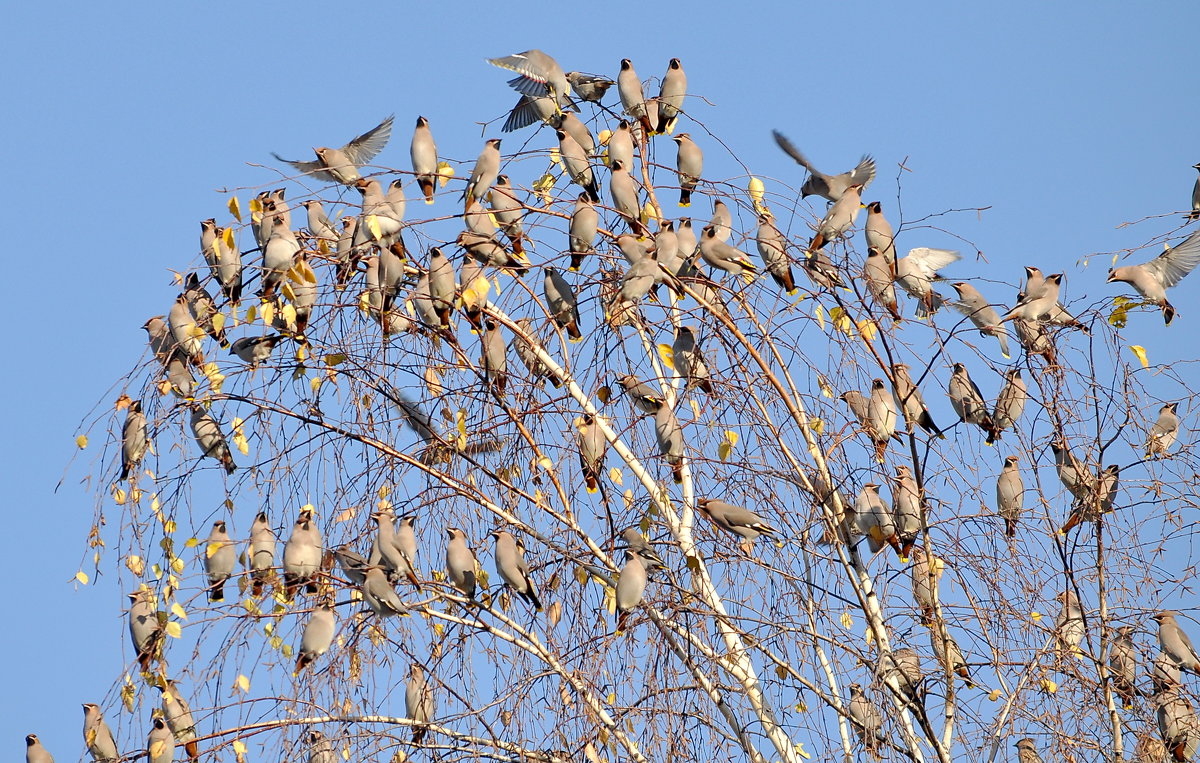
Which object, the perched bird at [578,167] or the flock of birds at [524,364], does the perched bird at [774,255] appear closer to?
the flock of birds at [524,364]

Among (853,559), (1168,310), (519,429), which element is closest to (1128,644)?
(853,559)

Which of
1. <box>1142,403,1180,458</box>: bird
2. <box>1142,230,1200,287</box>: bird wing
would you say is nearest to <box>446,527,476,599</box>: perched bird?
<box>1142,403,1180,458</box>: bird

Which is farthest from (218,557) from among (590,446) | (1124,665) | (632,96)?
(1124,665)

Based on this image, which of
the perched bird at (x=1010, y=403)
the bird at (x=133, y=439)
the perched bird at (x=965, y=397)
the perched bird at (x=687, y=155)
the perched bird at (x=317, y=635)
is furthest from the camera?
the perched bird at (x=687, y=155)

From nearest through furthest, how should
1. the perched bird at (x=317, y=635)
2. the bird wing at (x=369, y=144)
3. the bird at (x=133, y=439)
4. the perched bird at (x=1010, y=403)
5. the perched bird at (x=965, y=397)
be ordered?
the perched bird at (x=317, y=635), the bird at (x=133, y=439), the perched bird at (x=1010, y=403), the perched bird at (x=965, y=397), the bird wing at (x=369, y=144)

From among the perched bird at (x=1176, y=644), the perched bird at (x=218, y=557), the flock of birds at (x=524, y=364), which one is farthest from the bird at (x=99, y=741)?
the perched bird at (x=1176, y=644)

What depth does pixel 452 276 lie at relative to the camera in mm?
4488

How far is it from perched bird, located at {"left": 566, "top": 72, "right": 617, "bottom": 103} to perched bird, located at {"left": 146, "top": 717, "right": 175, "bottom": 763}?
371 cm

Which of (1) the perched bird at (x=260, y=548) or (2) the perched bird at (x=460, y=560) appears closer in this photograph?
(1) the perched bird at (x=260, y=548)

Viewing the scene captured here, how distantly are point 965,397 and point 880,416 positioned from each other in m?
0.52

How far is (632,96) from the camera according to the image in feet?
19.8

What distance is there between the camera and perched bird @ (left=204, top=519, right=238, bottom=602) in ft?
14.7

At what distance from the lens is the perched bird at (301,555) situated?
434 cm

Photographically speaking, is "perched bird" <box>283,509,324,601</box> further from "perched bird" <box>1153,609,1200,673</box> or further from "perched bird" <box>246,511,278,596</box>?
"perched bird" <box>1153,609,1200,673</box>
